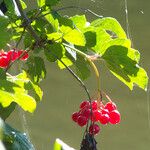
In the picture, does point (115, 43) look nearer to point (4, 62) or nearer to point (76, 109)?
point (4, 62)

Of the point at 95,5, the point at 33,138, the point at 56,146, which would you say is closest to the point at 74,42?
the point at 56,146

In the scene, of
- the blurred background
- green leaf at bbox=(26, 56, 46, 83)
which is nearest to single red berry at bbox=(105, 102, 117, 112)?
green leaf at bbox=(26, 56, 46, 83)

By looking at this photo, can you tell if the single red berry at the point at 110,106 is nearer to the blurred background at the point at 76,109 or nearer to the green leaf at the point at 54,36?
the green leaf at the point at 54,36

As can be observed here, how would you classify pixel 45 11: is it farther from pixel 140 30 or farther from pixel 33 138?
pixel 140 30

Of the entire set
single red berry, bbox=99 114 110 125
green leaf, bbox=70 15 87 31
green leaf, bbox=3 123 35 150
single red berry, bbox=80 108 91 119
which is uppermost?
green leaf, bbox=3 123 35 150

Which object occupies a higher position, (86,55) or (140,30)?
(86,55)

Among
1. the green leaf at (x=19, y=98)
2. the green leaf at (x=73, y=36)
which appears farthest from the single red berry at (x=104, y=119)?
the green leaf at (x=19, y=98)

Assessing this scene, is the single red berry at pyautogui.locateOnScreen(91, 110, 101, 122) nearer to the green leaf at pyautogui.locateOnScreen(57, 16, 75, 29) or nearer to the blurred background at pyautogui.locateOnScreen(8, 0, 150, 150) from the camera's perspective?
the green leaf at pyautogui.locateOnScreen(57, 16, 75, 29)
